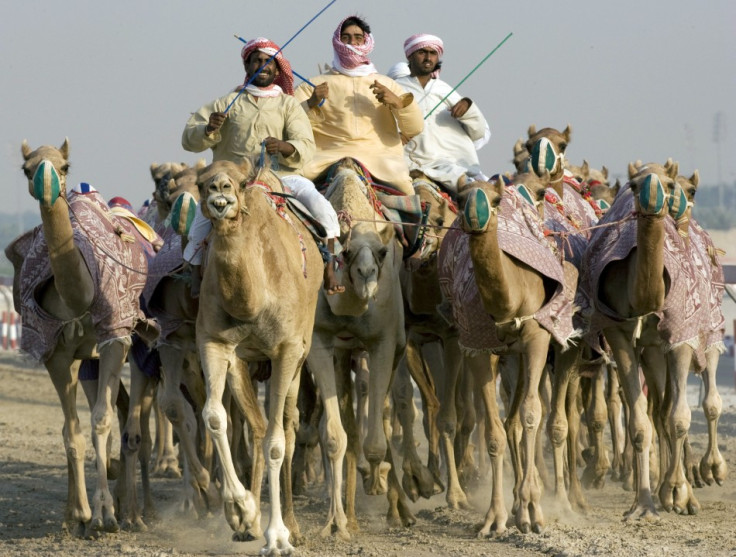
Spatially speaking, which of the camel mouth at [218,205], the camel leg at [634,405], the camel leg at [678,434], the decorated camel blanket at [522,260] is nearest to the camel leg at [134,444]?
the decorated camel blanket at [522,260]

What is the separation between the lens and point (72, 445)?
989 cm

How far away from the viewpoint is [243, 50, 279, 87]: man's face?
10461 millimetres

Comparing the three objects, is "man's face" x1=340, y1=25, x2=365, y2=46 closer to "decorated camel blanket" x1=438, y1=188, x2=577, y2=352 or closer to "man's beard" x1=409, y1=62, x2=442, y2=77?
"man's beard" x1=409, y1=62, x2=442, y2=77

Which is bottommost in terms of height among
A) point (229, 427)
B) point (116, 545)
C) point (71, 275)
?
point (116, 545)

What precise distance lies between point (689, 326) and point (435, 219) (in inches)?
97.5

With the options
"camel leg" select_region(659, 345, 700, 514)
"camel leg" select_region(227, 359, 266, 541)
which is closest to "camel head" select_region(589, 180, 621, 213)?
"camel leg" select_region(659, 345, 700, 514)

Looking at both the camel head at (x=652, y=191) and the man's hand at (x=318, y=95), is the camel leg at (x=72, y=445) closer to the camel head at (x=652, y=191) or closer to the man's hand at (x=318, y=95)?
the man's hand at (x=318, y=95)

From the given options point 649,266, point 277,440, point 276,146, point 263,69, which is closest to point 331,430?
point 277,440

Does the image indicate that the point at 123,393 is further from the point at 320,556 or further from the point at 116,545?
the point at 320,556

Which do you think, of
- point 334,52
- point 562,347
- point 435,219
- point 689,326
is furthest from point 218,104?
point 689,326

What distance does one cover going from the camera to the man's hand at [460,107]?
1291cm

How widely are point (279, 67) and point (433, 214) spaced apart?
1.87 meters

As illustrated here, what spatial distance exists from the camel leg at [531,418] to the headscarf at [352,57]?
9.43ft

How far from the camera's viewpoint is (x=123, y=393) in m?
11.3
